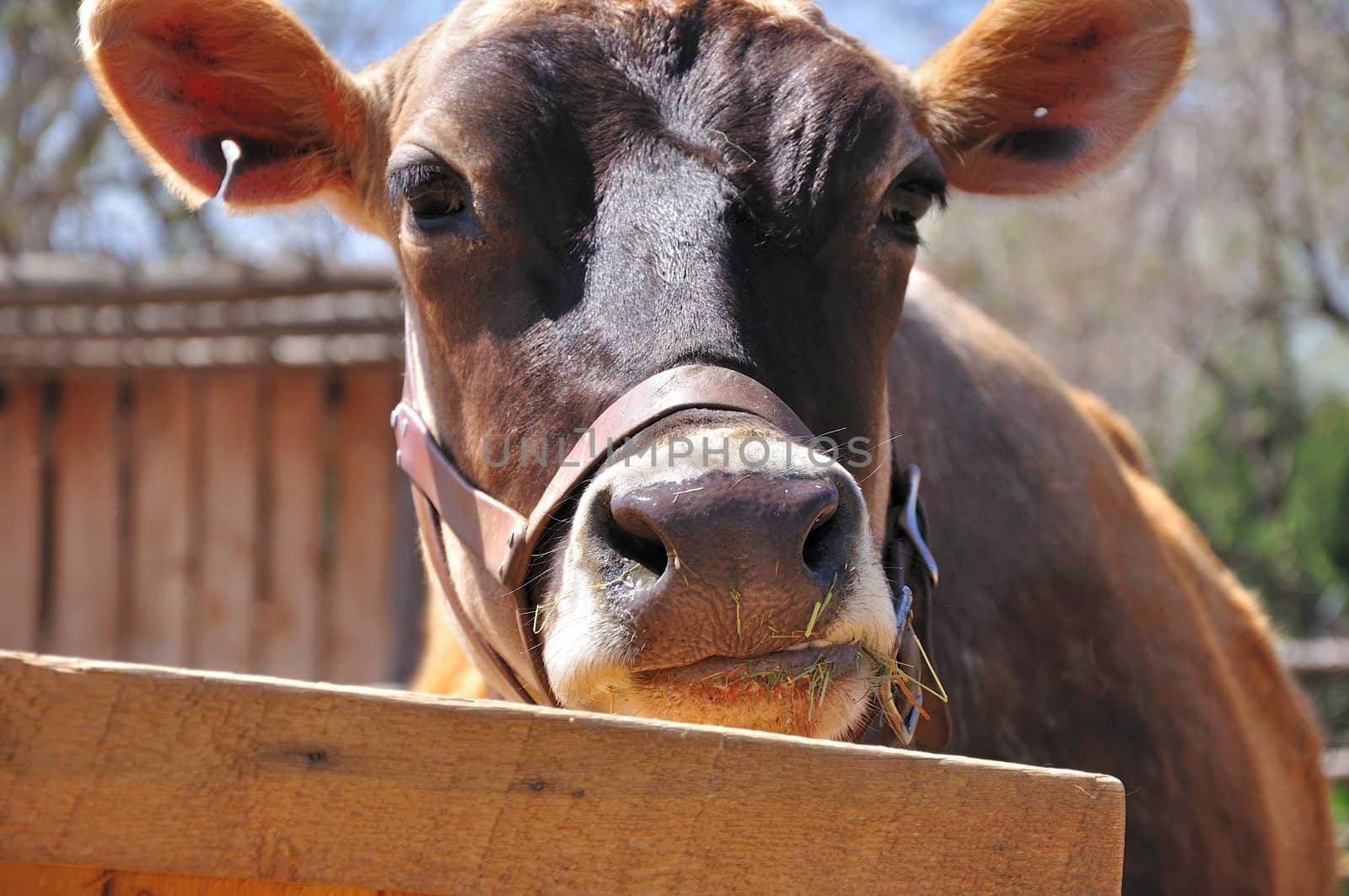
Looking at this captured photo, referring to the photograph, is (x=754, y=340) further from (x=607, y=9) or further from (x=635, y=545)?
(x=607, y=9)

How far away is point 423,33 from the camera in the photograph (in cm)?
289

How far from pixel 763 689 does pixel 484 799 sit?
59 cm

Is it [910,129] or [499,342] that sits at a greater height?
[910,129]

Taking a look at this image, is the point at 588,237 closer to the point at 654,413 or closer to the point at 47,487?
the point at 654,413

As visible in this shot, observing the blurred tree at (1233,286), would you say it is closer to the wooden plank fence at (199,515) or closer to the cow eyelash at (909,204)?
the wooden plank fence at (199,515)

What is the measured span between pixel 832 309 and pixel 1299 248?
Result: 1309 centimetres

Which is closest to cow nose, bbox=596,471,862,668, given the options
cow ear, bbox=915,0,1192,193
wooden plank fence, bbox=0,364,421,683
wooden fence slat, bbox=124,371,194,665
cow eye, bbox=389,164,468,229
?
cow eye, bbox=389,164,468,229

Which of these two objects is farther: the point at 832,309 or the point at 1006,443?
the point at 1006,443

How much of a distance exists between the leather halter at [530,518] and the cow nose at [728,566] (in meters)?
0.19

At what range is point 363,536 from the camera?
26.3 ft

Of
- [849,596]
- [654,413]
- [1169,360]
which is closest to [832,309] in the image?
[654,413]

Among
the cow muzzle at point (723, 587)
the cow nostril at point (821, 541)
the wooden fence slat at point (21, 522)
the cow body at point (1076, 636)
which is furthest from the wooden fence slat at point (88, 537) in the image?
the cow nostril at point (821, 541)

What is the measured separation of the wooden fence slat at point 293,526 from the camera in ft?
26.6

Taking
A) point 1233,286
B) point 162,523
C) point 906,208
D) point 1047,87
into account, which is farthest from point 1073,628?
point 1233,286
